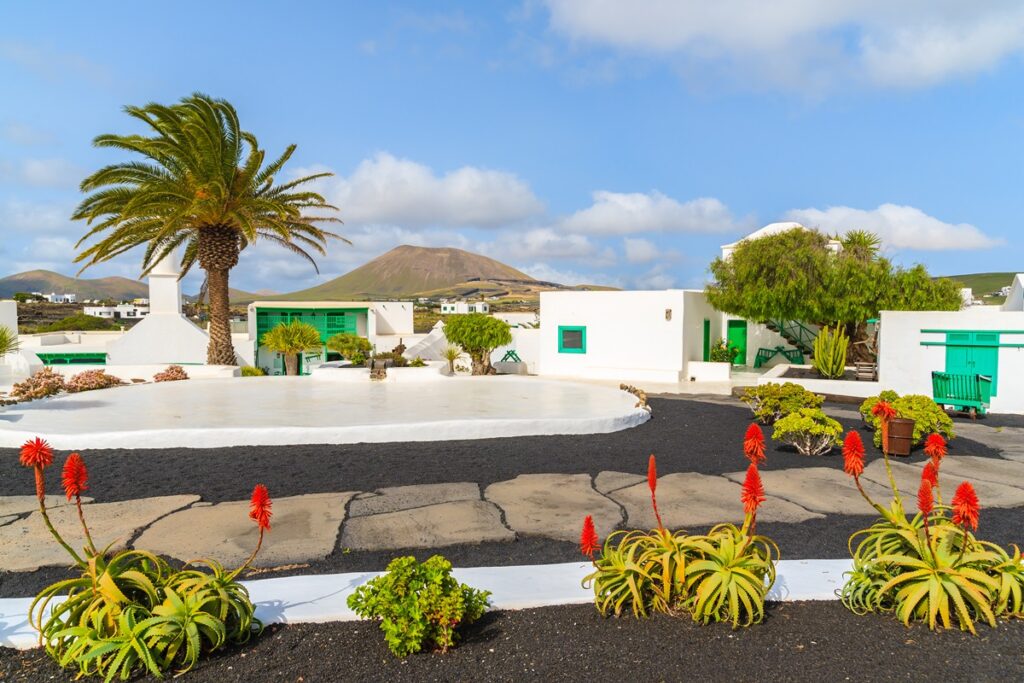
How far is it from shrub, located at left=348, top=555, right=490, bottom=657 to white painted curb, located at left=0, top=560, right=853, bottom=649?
289mm

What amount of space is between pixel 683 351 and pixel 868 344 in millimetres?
5495

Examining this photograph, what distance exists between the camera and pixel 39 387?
1153 cm

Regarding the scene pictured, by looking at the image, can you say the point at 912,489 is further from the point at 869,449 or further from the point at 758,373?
the point at 758,373

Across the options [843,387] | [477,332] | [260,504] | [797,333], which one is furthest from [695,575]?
[797,333]

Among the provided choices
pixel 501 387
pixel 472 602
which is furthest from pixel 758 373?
pixel 472 602

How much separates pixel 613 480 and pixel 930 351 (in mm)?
11656

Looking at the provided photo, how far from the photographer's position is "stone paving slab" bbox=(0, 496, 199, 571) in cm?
428

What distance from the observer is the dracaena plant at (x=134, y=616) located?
2715 millimetres

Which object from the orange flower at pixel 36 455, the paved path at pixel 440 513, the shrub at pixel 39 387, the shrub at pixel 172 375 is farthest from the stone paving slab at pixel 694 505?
the shrub at pixel 172 375

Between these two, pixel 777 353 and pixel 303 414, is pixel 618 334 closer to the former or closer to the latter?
pixel 777 353

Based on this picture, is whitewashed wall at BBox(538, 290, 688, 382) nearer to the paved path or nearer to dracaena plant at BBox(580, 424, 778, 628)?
the paved path

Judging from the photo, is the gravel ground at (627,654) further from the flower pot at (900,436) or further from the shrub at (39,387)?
the shrub at (39,387)

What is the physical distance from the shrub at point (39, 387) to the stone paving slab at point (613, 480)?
1033 centimetres

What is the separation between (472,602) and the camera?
3.09 m
